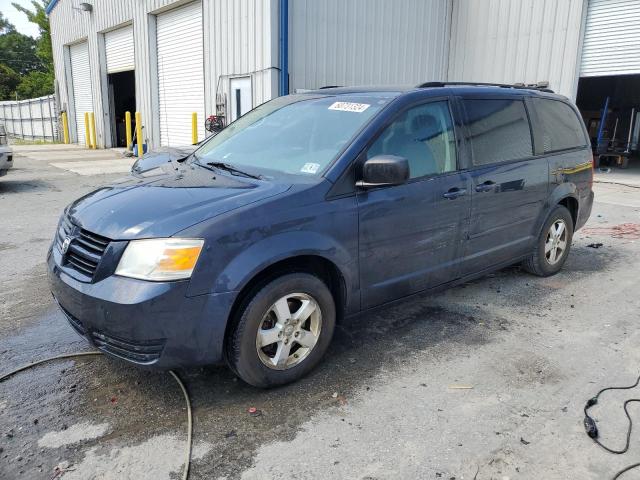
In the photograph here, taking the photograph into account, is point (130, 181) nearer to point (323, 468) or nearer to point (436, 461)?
point (323, 468)

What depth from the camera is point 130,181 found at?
→ 3533mm

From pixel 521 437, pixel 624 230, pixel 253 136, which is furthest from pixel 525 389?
pixel 624 230

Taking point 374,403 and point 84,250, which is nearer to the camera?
point 84,250


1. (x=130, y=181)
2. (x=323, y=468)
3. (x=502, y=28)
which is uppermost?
(x=502, y=28)

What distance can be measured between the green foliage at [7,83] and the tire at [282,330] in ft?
184

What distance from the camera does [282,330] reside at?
3039mm

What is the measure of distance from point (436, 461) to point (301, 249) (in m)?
1.29

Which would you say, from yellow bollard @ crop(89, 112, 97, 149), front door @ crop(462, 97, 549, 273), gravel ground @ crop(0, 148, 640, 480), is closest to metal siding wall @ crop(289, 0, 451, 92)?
front door @ crop(462, 97, 549, 273)

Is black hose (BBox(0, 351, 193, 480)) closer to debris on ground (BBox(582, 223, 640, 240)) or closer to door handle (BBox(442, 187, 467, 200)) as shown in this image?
door handle (BBox(442, 187, 467, 200))

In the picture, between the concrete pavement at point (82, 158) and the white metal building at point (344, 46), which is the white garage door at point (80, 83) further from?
the white metal building at point (344, 46)

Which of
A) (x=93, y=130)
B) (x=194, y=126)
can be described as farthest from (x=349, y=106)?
(x=93, y=130)

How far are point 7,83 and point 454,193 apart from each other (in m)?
57.5

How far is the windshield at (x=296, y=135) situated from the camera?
11.2ft

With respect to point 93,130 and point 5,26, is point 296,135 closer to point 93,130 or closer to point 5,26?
point 93,130
